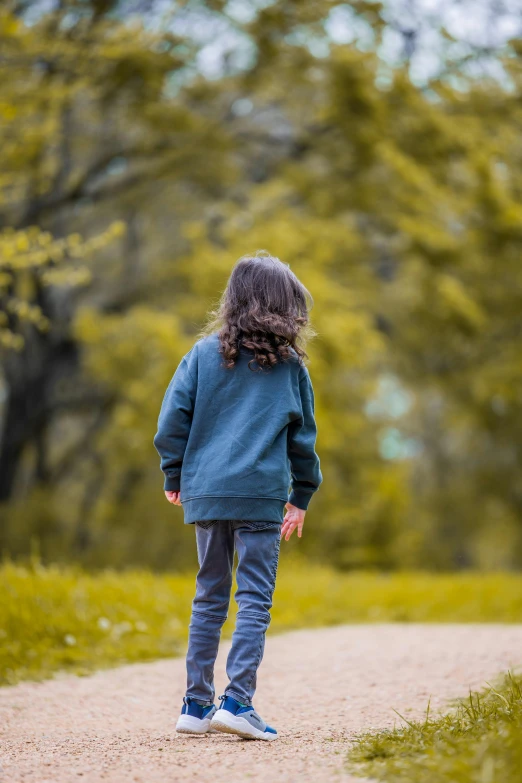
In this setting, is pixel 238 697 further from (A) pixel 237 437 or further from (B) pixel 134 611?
(B) pixel 134 611

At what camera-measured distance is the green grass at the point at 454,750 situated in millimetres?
2189

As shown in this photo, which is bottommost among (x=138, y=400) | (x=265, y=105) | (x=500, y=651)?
(x=138, y=400)

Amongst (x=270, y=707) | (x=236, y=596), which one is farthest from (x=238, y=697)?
(x=270, y=707)

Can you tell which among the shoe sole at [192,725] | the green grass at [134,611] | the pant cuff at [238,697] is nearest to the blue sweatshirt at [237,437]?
the pant cuff at [238,697]

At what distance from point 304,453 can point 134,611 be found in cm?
346

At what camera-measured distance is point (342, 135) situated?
12844mm

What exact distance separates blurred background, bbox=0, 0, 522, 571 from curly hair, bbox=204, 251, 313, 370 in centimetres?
650

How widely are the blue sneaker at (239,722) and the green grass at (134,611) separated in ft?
6.68

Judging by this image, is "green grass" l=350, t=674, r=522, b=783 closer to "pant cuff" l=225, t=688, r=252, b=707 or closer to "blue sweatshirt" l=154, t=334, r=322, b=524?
"pant cuff" l=225, t=688, r=252, b=707

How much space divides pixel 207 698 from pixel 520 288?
11314 mm

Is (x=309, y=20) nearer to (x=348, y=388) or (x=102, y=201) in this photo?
(x=102, y=201)

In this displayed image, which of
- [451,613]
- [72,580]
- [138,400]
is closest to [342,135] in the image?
[138,400]

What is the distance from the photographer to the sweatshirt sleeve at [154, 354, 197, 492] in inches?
132

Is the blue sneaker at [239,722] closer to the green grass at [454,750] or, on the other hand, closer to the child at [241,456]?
the child at [241,456]
